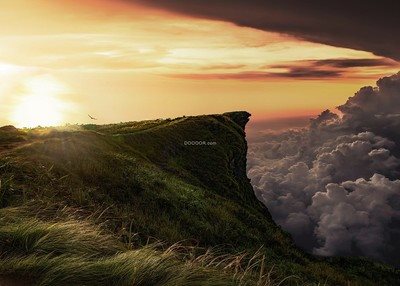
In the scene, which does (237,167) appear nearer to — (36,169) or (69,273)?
(36,169)

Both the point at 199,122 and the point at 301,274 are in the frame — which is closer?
the point at 301,274

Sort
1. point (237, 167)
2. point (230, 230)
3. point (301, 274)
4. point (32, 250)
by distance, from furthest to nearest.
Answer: point (237, 167) → point (230, 230) → point (301, 274) → point (32, 250)

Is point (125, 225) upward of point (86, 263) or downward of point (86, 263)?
downward

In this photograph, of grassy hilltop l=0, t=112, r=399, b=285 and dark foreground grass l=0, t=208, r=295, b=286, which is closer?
dark foreground grass l=0, t=208, r=295, b=286

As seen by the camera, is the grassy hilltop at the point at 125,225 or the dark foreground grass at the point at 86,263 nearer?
the dark foreground grass at the point at 86,263

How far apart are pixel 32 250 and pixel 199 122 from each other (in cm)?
5248

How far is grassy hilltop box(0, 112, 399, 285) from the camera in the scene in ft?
21.0

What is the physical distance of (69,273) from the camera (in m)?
6.19

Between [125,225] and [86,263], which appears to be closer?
[86,263]

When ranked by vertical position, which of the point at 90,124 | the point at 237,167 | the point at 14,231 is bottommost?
the point at 237,167

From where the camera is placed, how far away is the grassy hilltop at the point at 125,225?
21.0 ft

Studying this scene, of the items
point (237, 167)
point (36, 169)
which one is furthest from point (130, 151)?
point (237, 167)

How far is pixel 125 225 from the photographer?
12297 mm

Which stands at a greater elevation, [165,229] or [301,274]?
[165,229]
